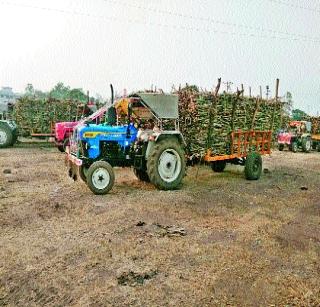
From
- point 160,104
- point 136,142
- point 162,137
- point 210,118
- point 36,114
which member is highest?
point 160,104

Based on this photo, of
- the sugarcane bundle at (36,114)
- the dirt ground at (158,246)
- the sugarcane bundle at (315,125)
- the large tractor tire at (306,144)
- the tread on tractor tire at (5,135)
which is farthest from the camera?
the sugarcane bundle at (315,125)

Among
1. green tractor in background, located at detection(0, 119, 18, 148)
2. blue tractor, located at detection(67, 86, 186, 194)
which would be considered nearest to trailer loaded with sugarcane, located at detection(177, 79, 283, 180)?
blue tractor, located at detection(67, 86, 186, 194)

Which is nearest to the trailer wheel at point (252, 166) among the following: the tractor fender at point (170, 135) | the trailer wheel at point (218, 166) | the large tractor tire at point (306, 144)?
the trailer wheel at point (218, 166)

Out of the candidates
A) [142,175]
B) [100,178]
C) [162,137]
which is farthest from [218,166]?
[100,178]

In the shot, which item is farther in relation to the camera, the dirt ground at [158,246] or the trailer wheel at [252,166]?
the trailer wheel at [252,166]

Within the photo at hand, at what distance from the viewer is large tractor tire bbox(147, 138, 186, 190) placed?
8.62 metres

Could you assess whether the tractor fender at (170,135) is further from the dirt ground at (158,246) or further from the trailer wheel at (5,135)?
the trailer wheel at (5,135)

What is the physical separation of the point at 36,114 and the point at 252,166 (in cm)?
1360

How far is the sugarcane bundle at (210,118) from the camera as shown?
32.3 feet

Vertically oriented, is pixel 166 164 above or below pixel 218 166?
above

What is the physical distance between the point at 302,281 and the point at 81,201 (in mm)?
4567

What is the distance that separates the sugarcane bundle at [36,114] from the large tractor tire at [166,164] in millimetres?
12784

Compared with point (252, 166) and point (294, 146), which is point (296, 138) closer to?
point (294, 146)

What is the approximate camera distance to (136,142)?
8.93 meters
